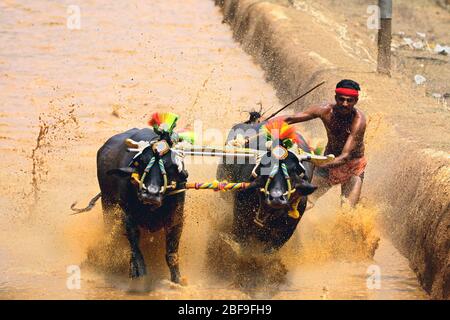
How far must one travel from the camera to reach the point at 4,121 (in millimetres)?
15039

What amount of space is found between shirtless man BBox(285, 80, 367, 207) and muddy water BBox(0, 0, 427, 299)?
37 centimetres

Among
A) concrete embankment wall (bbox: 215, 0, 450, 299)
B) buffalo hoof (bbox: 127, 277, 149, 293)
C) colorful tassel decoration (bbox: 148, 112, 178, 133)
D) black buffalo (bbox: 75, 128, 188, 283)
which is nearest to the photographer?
black buffalo (bbox: 75, 128, 188, 283)

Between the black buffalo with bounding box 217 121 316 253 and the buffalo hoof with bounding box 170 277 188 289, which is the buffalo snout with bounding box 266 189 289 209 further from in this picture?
the buffalo hoof with bounding box 170 277 188 289

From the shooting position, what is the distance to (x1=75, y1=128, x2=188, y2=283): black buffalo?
27.2 feet

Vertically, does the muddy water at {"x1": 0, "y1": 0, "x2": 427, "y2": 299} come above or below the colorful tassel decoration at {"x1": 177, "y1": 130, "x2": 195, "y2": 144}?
below

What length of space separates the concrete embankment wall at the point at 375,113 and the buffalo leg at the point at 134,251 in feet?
8.40

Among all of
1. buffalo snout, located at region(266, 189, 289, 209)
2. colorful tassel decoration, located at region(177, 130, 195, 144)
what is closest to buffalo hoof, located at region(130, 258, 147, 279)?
colorful tassel decoration, located at region(177, 130, 195, 144)

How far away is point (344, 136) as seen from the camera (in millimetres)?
10109

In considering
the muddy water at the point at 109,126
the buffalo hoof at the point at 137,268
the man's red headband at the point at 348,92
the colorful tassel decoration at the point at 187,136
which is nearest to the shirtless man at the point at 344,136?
the man's red headband at the point at 348,92

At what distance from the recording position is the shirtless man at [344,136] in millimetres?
9805

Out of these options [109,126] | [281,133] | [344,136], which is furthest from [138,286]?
[109,126]

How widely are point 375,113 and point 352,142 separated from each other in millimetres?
3344

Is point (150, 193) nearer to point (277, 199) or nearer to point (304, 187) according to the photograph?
point (277, 199)
